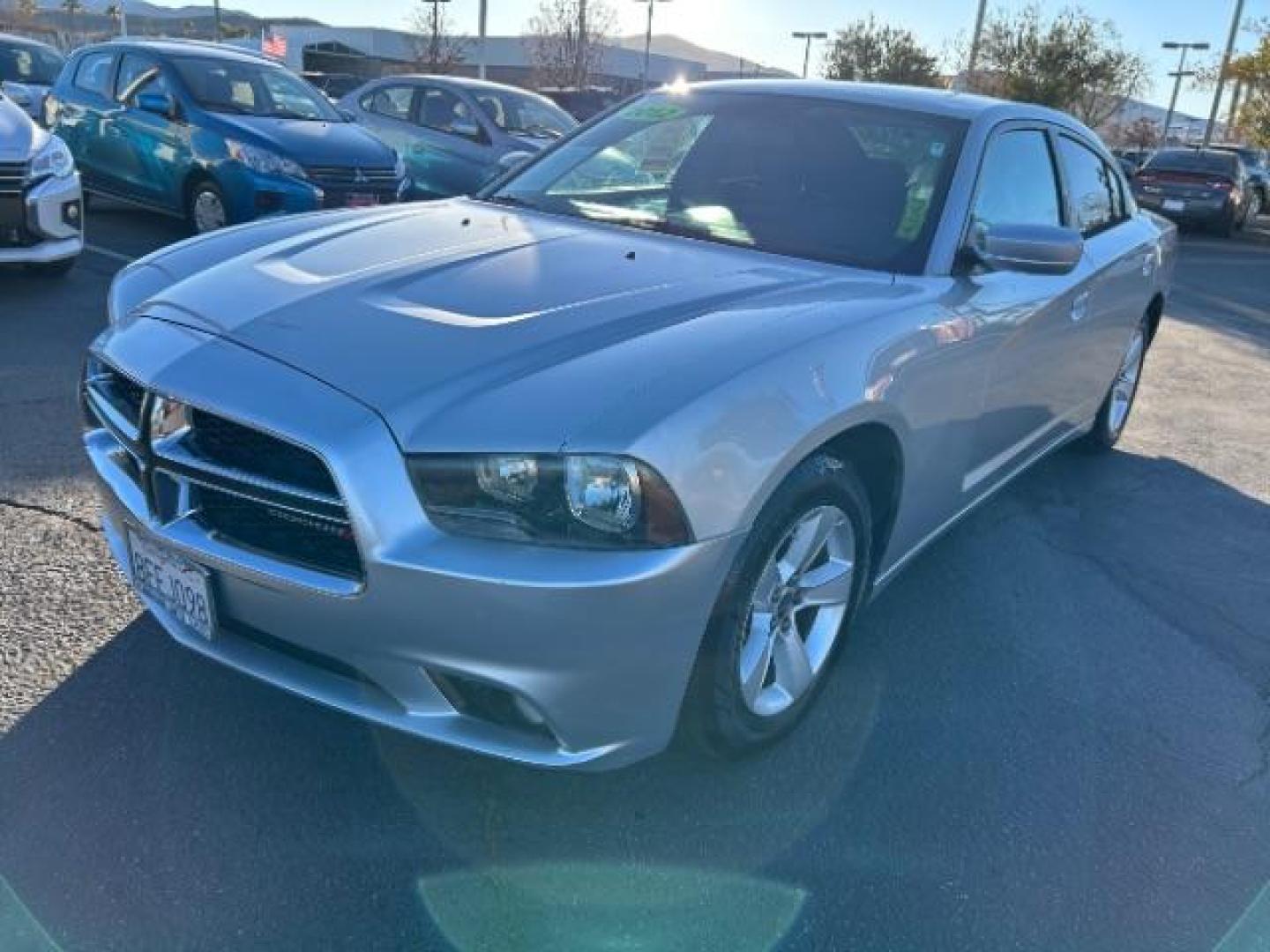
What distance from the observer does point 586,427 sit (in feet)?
6.86

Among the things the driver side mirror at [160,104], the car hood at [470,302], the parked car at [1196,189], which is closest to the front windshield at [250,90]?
the driver side mirror at [160,104]

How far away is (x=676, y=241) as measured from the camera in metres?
3.27

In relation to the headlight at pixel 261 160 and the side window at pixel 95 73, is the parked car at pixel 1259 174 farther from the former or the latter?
the side window at pixel 95 73

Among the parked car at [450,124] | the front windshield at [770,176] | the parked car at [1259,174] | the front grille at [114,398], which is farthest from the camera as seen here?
the parked car at [1259,174]

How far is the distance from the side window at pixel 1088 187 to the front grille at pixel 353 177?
5.78m

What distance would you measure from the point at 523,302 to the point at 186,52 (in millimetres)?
8035

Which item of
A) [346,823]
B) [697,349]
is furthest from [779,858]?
[697,349]

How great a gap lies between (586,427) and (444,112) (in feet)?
31.8

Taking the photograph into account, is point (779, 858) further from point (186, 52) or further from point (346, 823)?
point (186, 52)

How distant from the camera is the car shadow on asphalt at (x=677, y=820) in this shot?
7.19 feet

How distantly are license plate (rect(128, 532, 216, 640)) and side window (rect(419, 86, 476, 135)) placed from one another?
8.96 m

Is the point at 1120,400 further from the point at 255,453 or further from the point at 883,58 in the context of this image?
the point at 883,58

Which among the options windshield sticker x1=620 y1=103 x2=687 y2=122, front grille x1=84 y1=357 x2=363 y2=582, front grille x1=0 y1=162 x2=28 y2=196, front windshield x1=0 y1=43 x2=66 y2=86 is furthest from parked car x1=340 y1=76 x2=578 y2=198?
front grille x1=84 y1=357 x2=363 y2=582

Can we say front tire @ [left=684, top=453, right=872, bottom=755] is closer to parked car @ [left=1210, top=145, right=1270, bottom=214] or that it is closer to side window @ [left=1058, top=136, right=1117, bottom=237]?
side window @ [left=1058, top=136, right=1117, bottom=237]
